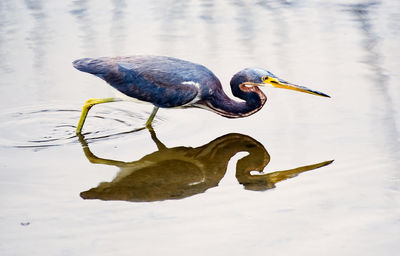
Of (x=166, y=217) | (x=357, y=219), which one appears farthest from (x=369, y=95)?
(x=166, y=217)

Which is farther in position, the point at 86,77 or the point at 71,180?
the point at 86,77

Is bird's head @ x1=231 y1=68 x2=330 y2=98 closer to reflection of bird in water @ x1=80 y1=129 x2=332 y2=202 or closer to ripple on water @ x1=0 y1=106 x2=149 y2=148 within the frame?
reflection of bird in water @ x1=80 y1=129 x2=332 y2=202

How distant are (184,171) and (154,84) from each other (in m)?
1.03

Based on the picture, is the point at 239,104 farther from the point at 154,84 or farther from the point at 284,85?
the point at 154,84

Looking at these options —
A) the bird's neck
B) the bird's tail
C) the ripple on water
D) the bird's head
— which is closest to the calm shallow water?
the ripple on water

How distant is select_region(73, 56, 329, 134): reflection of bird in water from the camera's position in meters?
6.38

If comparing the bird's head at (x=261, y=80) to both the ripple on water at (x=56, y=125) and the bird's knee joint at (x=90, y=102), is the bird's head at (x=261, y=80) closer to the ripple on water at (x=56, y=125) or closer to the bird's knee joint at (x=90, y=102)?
the ripple on water at (x=56, y=125)

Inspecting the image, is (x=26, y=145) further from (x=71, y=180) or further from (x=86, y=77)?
(x=86, y=77)

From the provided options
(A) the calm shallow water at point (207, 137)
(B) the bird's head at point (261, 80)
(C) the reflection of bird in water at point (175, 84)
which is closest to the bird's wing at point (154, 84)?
(C) the reflection of bird in water at point (175, 84)

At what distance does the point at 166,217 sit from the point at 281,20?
16.2 feet

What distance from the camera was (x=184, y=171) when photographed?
224 inches

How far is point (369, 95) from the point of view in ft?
22.6

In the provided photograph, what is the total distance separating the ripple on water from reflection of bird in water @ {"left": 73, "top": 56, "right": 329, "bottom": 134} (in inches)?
6.5

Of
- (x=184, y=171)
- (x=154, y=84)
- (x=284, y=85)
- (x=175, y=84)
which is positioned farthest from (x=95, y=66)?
(x=284, y=85)
